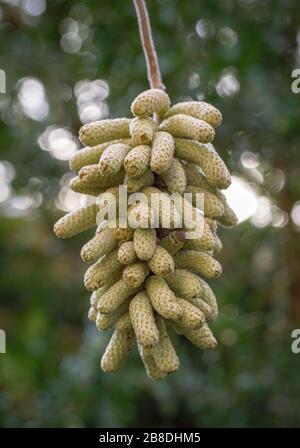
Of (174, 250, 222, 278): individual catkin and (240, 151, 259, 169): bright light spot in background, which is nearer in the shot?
(174, 250, 222, 278): individual catkin

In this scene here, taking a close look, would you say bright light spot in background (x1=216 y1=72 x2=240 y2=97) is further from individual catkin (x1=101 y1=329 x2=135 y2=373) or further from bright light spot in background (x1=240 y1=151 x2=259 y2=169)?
individual catkin (x1=101 y1=329 x2=135 y2=373)

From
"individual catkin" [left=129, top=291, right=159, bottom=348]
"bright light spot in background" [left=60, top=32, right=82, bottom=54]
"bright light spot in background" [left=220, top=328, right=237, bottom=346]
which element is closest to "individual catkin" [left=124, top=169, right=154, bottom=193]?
"individual catkin" [left=129, top=291, right=159, bottom=348]

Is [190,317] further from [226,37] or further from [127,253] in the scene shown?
[226,37]

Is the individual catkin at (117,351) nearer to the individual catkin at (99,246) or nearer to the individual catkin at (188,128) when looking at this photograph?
the individual catkin at (99,246)

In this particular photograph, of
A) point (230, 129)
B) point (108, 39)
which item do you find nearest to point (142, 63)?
point (108, 39)

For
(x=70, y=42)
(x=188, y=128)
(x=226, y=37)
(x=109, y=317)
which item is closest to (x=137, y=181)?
(x=188, y=128)
